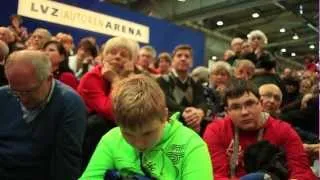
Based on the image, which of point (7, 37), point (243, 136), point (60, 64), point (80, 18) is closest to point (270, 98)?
point (243, 136)

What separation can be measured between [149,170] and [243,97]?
1019 millimetres

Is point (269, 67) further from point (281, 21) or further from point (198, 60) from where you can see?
point (281, 21)

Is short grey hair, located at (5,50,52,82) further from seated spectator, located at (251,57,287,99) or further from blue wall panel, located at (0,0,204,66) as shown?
blue wall panel, located at (0,0,204,66)

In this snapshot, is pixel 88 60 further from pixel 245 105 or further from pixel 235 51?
pixel 245 105

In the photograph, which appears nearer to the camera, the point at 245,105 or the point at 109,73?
the point at 245,105

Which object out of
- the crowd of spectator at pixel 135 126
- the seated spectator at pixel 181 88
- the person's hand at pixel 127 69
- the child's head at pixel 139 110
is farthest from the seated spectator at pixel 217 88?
the child's head at pixel 139 110

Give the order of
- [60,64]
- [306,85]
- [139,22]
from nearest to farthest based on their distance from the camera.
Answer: [60,64]
[306,85]
[139,22]

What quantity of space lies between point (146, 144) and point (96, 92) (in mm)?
1738

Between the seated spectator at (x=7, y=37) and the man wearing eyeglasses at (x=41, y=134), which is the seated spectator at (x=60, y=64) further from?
the man wearing eyeglasses at (x=41, y=134)

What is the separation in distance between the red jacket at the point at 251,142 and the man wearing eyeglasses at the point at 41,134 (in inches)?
24.9

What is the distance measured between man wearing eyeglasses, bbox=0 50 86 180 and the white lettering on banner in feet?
15.2

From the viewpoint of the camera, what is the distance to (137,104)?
1.39 m

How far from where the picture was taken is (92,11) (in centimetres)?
759

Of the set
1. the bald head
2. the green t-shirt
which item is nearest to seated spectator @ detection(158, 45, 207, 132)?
the bald head
